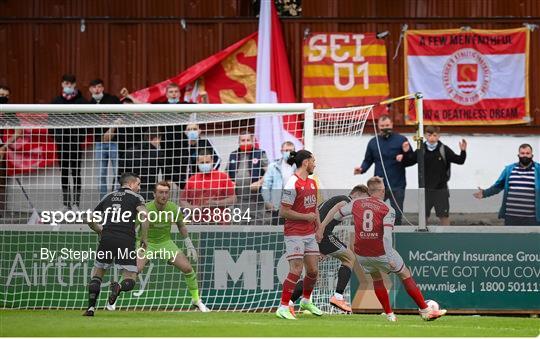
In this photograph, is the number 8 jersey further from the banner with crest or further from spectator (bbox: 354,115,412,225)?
the banner with crest

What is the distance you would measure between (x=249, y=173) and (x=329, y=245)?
2183 millimetres

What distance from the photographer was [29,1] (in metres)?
25.5

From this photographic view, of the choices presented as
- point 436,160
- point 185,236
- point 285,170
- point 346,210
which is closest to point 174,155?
point 285,170

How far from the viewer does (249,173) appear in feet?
69.7

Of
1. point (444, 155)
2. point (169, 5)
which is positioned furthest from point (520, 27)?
point (169, 5)

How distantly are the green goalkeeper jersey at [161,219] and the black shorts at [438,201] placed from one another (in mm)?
3804

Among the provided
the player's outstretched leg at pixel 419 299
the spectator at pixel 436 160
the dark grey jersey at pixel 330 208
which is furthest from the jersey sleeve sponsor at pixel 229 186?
the player's outstretched leg at pixel 419 299

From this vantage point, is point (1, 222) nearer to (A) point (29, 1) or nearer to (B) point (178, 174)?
(B) point (178, 174)

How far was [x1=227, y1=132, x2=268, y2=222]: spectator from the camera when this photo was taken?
2095 cm

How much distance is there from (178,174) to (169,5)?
17.3ft

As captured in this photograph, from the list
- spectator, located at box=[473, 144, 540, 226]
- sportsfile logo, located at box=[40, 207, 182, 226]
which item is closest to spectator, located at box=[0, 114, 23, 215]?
sportsfile logo, located at box=[40, 207, 182, 226]

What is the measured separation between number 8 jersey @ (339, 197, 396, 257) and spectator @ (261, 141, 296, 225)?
2.69 meters

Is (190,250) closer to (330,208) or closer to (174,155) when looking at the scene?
(174,155)

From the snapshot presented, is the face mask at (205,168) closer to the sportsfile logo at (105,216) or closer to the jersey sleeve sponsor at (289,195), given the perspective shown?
the sportsfile logo at (105,216)
